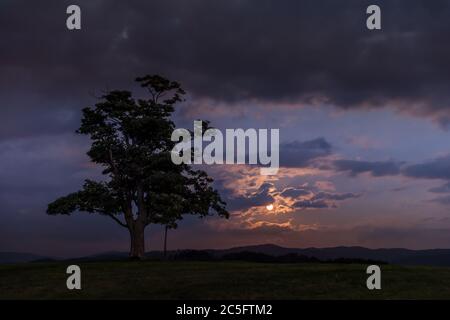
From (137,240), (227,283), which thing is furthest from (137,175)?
(227,283)

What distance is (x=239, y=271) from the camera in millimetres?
41688

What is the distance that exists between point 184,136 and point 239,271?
2408cm

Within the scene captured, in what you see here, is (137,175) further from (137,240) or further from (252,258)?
(252,258)

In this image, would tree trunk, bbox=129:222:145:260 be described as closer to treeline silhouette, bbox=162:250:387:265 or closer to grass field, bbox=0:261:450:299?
treeline silhouette, bbox=162:250:387:265

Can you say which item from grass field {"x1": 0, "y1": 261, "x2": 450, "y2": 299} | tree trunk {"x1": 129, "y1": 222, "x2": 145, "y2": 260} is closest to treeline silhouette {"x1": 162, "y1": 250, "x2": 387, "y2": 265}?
tree trunk {"x1": 129, "y1": 222, "x2": 145, "y2": 260}

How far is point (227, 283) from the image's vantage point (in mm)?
35094

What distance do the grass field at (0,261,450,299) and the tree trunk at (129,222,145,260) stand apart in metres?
14.1

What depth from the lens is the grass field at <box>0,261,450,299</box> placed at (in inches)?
1262

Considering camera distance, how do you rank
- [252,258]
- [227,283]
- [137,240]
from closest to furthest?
[227,283] → [137,240] → [252,258]

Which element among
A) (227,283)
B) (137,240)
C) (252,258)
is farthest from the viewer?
(252,258)

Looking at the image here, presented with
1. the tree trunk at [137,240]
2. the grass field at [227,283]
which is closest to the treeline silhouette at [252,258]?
the tree trunk at [137,240]

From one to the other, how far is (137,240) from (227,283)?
26.9 metres
